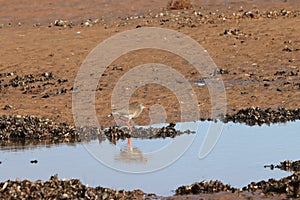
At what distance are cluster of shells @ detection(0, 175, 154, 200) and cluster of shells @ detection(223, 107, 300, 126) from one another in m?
5.06

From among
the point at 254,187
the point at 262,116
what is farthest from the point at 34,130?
the point at 254,187

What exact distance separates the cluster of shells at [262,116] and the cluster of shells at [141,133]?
1291mm

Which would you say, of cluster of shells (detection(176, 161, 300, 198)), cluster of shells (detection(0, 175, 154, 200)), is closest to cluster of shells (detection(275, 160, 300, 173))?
cluster of shells (detection(176, 161, 300, 198))

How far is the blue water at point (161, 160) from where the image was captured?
10984mm

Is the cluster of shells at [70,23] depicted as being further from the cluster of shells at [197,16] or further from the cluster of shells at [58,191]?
the cluster of shells at [58,191]

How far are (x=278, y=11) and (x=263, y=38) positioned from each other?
12.3ft

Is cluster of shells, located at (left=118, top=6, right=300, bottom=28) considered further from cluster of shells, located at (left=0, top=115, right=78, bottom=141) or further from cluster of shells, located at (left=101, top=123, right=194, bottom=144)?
cluster of shells, located at (left=0, top=115, right=78, bottom=141)

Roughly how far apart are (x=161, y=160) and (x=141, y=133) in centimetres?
210

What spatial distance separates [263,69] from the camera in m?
18.8

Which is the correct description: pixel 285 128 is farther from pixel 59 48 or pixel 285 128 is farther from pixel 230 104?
pixel 59 48

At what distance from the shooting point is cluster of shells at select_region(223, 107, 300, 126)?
14.6m

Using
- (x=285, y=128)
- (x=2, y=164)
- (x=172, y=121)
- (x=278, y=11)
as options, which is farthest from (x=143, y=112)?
(x=278, y=11)

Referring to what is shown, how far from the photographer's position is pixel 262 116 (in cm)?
1476

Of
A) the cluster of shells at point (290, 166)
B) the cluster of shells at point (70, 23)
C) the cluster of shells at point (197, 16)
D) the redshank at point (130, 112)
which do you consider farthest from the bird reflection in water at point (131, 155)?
the cluster of shells at point (70, 23)
